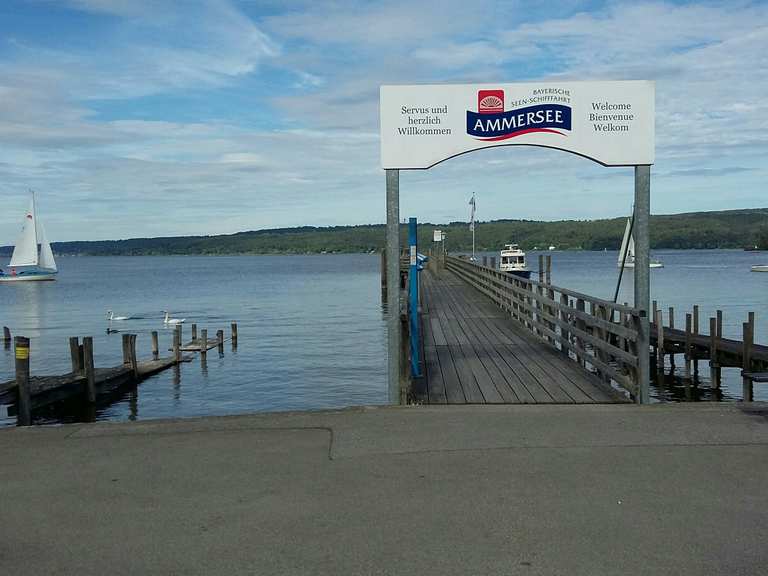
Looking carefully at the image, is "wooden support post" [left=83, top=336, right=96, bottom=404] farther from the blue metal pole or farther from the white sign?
the white sign

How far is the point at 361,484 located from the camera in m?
5.39

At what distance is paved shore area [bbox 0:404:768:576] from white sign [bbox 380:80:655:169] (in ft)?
8.93

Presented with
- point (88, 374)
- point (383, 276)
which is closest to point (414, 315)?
point (88, 374)

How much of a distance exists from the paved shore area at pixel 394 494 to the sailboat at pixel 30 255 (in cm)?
9033

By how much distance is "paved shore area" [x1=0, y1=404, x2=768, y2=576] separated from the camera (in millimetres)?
4137

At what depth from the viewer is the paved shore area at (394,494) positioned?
4.14m

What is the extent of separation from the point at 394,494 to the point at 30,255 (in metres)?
97.5

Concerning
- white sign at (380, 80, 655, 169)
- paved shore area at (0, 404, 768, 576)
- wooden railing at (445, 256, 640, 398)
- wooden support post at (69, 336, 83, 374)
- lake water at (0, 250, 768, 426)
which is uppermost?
white sign at (380, 80, 655, 169)

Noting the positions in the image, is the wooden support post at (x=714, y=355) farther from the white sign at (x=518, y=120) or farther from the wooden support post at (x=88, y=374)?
the wooden support post at (x=88, y=374)

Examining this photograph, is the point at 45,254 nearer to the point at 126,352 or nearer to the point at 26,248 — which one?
the point at 26,248

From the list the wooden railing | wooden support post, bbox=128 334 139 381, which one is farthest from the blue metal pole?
wooden support post, bbox=128 334 139 381

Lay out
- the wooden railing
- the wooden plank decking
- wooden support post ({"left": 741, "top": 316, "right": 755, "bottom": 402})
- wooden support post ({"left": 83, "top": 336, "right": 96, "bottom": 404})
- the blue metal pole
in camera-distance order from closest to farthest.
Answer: the wooden railing, the wooden plank decking, the blue metal pole, wooden support post ({"left": 741, "top": 316, "right": 755, "bottom": 402}), wooden support post ({"left": 83, "top": 336, "right": 96, "bottom": 404})

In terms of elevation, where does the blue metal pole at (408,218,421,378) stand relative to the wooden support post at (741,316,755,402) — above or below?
above

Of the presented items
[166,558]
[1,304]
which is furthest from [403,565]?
[1,304]
